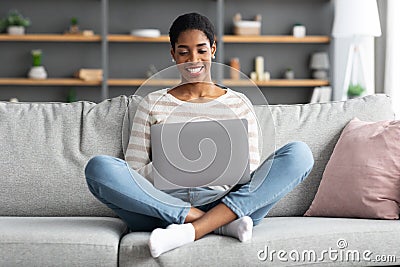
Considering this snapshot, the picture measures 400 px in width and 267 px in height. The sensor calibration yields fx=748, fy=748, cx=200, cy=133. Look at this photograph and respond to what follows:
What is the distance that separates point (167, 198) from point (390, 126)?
0.96 metres

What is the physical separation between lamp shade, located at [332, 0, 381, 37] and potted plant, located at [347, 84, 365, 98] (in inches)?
22.9

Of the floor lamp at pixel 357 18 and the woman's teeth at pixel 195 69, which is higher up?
the floor lamp at pixel 357 18

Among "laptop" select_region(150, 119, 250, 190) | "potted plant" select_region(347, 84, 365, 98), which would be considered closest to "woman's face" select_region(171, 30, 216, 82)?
"laptop" select_region(150, 119, 250, 190)

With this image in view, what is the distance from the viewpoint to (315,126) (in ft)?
9.93

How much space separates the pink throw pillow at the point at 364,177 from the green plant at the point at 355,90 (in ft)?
9.82

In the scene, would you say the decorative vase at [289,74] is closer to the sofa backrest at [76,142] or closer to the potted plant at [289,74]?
the potted plant at [289,74]

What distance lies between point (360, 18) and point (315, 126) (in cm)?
257

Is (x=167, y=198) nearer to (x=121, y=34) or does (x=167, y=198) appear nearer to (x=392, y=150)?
(x=392, y=150)

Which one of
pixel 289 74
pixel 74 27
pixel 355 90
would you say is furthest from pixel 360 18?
pixel 74 27

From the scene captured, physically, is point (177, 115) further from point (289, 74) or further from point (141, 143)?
point (289, 74)

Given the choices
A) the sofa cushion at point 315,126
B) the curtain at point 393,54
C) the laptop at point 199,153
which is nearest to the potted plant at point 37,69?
the curtain at point 393,54

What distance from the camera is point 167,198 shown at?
97.0 inches

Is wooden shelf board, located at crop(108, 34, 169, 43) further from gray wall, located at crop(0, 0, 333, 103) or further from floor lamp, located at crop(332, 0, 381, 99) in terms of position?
floor lamp, located at crop(332, 0, 381, 99)

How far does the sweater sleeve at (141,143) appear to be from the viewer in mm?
2475
